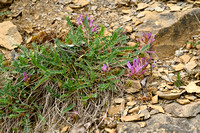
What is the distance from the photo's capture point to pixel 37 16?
3.52 meters

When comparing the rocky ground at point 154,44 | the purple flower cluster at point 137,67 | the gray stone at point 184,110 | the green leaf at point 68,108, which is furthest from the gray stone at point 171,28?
the green leaf at point 68,108

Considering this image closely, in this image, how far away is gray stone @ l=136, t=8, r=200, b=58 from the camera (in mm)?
2940

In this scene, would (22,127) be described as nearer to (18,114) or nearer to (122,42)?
(18,114)

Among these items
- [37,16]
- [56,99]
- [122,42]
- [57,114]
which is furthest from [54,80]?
[37,16]

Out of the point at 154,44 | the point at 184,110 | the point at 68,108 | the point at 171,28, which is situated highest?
the point at 171,28

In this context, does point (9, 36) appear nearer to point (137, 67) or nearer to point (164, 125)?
point (137, 67)

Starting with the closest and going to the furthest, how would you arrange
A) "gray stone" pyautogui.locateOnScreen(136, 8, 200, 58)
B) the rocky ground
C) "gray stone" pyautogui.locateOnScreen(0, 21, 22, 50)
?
the rocky ground → "gray stone" pyautogui.locateOnScreen(136, 8, 200, 58) → "gray stone" pyautogui.locateOnScreen(0, 21, 22, 50)

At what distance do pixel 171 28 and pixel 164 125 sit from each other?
1549mm

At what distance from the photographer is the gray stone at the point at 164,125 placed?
1.96 metres

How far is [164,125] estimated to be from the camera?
201 centimetres

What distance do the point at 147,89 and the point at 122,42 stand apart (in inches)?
28.6

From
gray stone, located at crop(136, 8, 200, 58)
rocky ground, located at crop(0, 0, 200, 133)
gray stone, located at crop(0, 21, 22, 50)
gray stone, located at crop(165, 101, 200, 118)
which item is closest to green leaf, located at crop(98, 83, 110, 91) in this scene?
rocky ground, located at crop(0, 0, 200, 133)

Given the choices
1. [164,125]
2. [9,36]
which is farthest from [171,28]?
[9,36]

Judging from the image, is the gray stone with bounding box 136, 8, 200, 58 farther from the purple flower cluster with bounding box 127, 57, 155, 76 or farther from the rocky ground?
the purple flower cluster with bounding box 127, 57, 155, 76
